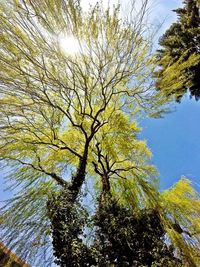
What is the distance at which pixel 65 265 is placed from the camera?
19.1ft

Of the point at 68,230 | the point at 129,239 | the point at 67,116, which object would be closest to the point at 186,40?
the point at 67,116

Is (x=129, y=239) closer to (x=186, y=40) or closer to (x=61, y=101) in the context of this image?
(x=61, y=101)

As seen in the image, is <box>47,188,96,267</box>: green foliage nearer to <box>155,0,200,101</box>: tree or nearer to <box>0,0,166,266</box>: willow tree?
<box>0,0,166,266</box>: willow tree

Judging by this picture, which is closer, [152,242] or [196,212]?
[152,242]

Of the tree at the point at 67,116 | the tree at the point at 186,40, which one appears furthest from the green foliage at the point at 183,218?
the tree at the point at 186,40

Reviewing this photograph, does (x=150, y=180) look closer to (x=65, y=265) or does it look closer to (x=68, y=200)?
(x=68, y=200)

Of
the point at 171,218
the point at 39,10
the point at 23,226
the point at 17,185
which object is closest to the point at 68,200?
the point at 23,226

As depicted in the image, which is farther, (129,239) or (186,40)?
(186,40)

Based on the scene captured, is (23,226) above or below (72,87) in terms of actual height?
below

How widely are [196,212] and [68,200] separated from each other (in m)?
3.06

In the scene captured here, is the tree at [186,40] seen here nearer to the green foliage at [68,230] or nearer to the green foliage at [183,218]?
the green foliage at [183,218]

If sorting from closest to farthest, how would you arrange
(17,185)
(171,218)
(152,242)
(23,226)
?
(152,242) → (23,226) → (171,218) → (17,185)

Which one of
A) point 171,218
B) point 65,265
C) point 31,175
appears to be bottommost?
point 65,265

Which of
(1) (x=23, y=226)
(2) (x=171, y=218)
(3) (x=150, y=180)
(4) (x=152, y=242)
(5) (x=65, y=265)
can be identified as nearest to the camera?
(5) (x=65, y=265)
